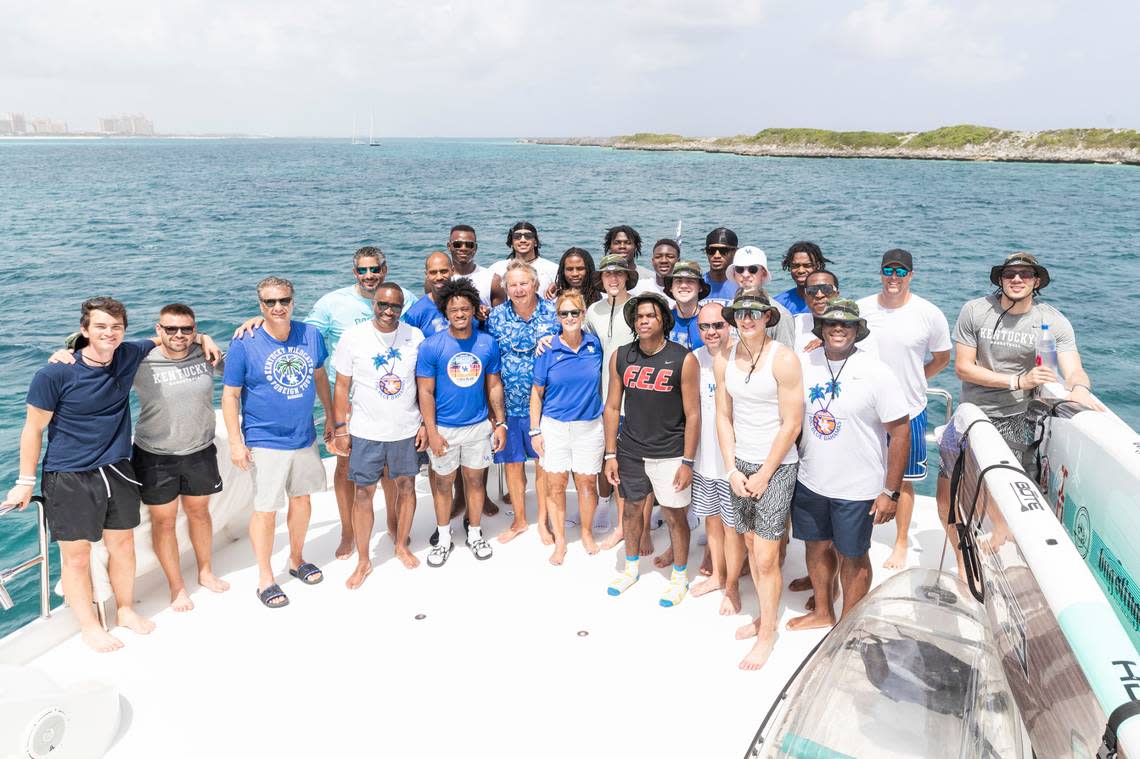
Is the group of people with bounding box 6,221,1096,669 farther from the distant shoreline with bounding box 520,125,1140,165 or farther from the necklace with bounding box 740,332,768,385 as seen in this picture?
the distant shoreline with bounding box 520,125,1140,165

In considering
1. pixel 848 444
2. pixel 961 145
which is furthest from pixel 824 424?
pixel 961 145

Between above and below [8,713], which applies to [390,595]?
below

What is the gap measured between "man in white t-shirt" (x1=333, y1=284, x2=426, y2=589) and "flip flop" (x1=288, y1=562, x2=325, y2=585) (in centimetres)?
20

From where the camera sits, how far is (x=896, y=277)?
161 inches

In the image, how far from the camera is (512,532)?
16.1ft

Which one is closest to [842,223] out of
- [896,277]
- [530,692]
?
[896,277]

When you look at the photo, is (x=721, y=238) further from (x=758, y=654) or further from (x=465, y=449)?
(x=758, y=654)

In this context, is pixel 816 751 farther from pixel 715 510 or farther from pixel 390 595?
pixel 390 595

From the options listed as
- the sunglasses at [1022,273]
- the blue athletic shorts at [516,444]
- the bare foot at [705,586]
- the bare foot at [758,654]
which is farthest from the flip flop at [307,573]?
the sunglasses at [1022,273]

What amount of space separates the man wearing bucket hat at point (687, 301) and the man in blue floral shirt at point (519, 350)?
0.76 meters

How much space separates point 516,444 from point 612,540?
922 mm

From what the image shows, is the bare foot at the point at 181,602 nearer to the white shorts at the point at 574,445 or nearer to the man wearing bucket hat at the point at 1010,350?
the white shorts at the point at 574,445

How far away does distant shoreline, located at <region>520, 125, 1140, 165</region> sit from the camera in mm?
73312

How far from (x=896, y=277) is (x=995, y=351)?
673 millimetres
